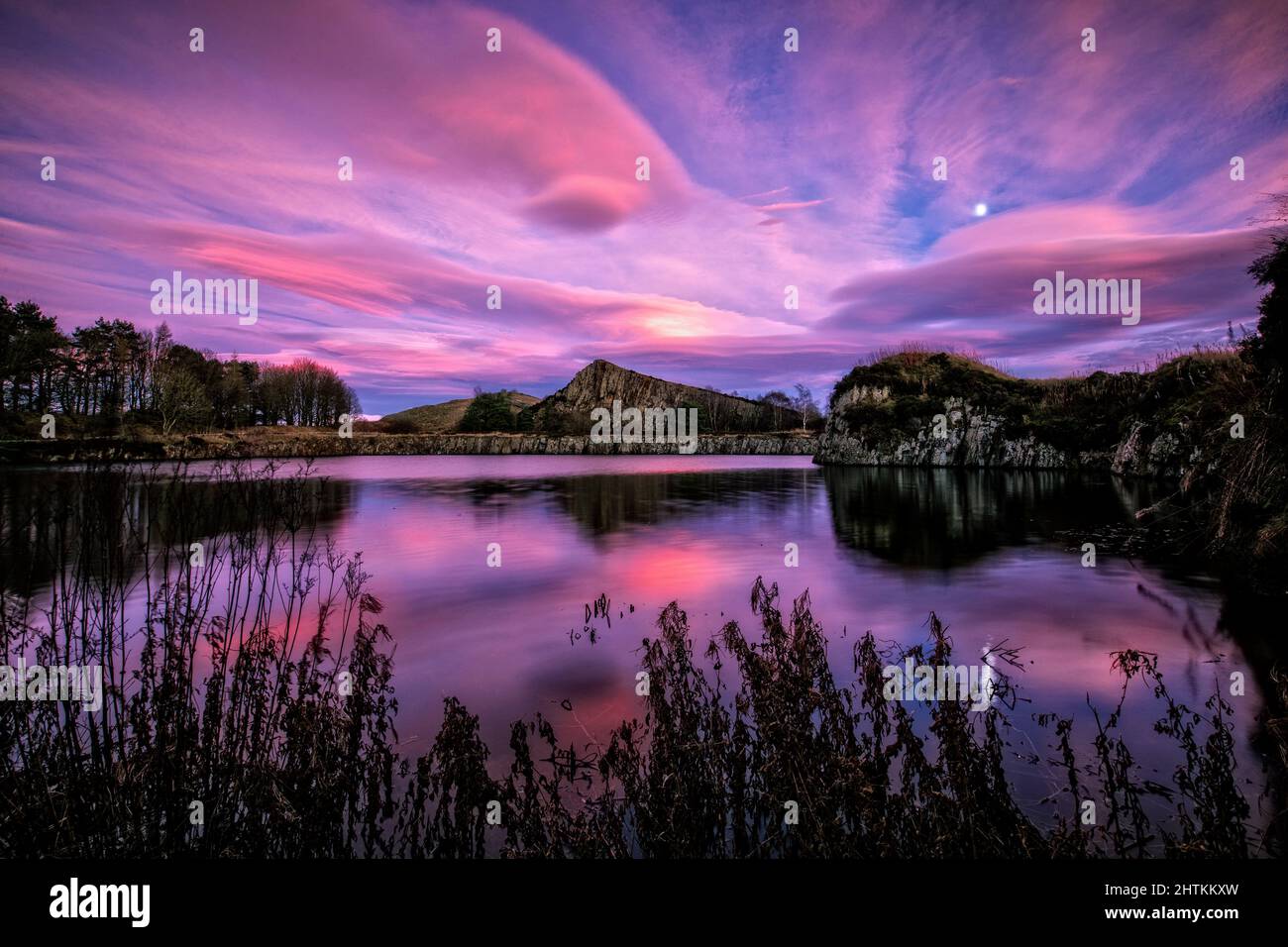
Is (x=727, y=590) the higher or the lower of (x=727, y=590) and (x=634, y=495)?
the lower

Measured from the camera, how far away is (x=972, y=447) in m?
63.7

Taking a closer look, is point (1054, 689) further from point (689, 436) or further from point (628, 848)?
point (689, 436)

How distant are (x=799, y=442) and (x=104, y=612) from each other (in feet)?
427

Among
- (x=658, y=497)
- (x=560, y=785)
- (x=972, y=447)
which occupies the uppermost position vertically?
(x=972, y=447)

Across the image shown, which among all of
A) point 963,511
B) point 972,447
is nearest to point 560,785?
point 963,511

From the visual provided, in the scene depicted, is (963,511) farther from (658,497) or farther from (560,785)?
(560,785)

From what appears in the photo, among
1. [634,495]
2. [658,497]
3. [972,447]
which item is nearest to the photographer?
[658,497]

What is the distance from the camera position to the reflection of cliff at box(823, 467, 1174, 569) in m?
20.8

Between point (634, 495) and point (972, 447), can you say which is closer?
point (634, 495)

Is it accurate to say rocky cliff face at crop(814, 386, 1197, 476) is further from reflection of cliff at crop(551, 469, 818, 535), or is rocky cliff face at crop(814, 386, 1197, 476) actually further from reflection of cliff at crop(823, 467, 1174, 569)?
reflection of cliff at crop(551, 469, 818, 535)

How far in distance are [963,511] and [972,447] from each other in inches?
1579

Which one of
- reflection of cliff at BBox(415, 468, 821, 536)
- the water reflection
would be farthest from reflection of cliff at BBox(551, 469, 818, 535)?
the water reflection

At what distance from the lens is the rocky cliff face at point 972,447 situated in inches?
1799

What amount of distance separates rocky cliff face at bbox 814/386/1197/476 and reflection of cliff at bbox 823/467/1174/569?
15.0ft
